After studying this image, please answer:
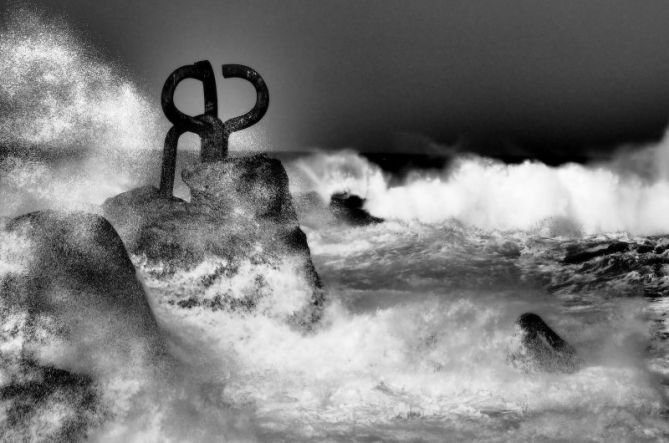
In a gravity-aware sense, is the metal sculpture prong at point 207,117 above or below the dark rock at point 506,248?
above

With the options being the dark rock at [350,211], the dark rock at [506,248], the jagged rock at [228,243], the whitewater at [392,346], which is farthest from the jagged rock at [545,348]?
the dark rock at [350,211]

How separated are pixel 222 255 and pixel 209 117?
8.34ft

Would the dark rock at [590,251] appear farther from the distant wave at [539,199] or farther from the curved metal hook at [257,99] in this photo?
the curved metal hook at [257,99]

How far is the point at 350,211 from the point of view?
1006 inches

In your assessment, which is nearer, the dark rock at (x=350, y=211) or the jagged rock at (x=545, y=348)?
the jagged rock at (x=545, y=348)

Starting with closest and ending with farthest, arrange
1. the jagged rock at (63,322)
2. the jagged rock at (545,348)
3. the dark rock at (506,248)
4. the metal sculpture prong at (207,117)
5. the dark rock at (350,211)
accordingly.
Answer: the jagged rock at (63,322), the jagged rock at (545,348), the metal sculpture prong at (207,117), the dark rock at (506,248), the dark rock at (350,211)

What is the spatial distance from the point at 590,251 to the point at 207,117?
10.5 meters

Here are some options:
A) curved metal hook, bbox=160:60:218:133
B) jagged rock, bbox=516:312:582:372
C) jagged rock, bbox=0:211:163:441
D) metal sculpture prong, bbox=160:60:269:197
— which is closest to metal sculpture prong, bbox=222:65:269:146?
metal sculpture prong, bbox=160:60:269:197

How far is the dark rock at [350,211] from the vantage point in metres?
20.6

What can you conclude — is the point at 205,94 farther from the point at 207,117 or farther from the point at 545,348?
the point at 545,348

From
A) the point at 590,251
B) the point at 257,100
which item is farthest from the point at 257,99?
the point at 590,251

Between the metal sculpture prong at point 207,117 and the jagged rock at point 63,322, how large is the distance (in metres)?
3.54

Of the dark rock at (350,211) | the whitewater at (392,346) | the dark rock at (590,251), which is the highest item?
the dark rock at (350,211)

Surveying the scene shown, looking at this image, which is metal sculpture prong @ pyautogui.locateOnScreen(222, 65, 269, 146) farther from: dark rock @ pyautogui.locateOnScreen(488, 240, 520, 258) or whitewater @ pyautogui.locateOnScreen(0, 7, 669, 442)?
dark rock @ pyautogui.locateOnScreen(488, 240, 520, 258)
